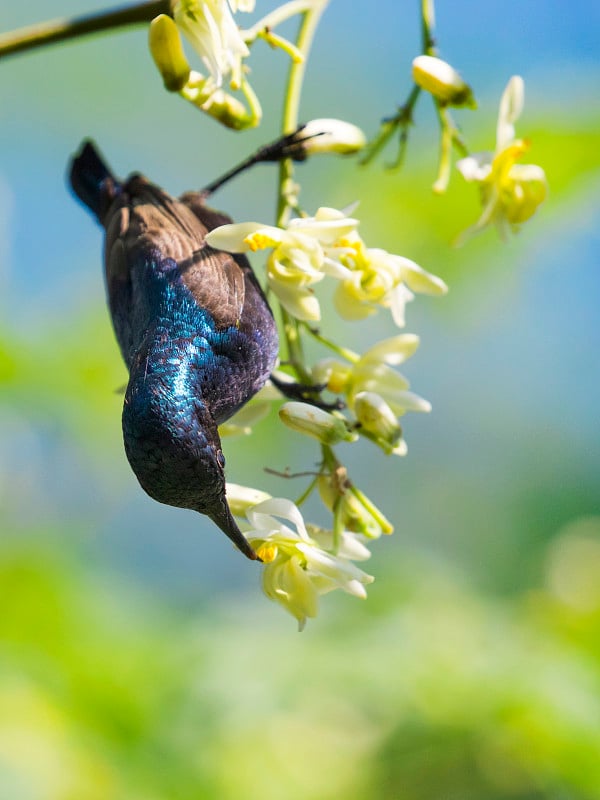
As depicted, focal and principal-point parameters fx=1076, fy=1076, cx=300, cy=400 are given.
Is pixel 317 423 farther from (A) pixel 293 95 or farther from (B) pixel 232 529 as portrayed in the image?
(A) pixel 293 95

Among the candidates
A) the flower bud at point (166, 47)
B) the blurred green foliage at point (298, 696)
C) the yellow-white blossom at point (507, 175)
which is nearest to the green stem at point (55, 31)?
the flower bud at point (166, 47)

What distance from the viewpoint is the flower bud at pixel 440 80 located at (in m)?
2.46

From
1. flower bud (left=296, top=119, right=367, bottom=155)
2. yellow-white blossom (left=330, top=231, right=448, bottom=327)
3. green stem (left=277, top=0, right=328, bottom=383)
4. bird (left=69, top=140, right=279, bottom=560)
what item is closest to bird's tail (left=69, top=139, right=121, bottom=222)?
bird (left=69, top=140, right=279, bottom=560)

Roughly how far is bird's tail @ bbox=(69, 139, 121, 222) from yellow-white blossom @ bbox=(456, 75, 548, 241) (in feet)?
4.46

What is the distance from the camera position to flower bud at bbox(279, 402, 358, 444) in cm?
228

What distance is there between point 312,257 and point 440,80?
0.53m

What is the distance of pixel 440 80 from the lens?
8.07 feet

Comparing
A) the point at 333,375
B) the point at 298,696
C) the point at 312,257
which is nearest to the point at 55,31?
the point at 312,257

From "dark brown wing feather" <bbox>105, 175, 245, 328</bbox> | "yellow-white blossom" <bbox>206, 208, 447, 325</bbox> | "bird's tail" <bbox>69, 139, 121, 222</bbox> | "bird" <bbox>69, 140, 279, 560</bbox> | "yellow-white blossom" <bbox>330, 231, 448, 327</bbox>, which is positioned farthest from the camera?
"bird's tail" <bbox>69, 139, 121, 222</bbox>

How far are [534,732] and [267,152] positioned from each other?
1.72 metres

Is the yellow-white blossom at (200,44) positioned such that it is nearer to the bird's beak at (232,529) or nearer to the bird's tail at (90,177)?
the bird's beak at (232,529)

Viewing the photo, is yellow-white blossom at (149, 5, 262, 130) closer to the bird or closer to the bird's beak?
the bird

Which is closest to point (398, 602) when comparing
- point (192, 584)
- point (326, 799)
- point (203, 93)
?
point (326, 799)

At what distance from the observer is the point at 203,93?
2.52m
